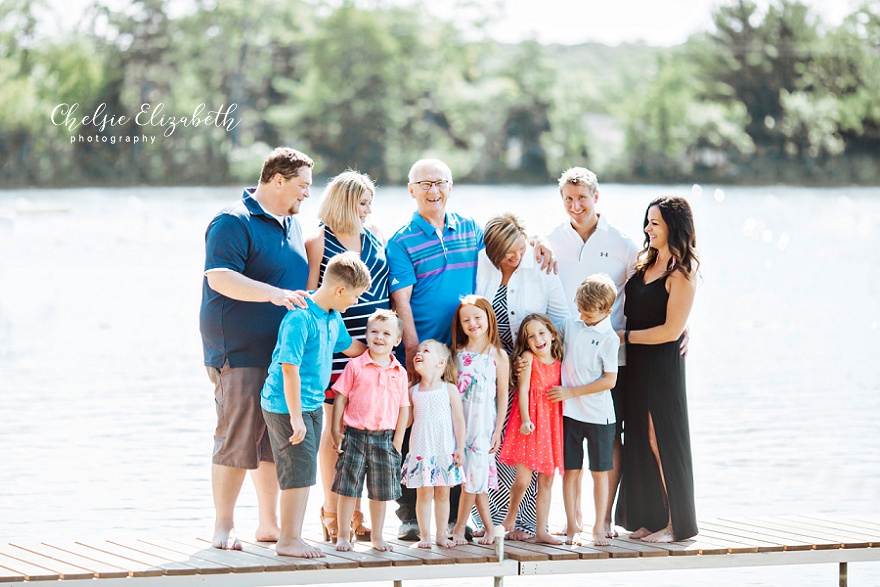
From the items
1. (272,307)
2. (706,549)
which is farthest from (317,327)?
(706,549)

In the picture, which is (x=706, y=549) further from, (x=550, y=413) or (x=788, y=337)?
(x=788, y=337)

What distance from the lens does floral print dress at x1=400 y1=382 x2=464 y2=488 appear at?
4.70 meters

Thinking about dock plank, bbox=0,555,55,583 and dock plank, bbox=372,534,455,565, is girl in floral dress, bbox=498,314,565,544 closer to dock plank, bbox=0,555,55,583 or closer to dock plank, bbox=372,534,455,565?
dock plank, bbox=372,534,455,565

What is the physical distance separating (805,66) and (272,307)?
60.8m

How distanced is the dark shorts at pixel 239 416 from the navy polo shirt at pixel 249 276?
5 cm

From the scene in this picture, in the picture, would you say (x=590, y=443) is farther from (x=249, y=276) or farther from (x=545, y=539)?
(x=249, y=276)

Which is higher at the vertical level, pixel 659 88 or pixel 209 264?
pixel 659 88

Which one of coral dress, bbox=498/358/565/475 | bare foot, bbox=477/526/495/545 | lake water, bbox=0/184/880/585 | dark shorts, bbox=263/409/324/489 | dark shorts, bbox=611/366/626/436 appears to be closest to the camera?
dark shorts, bbox=263/409/324/489

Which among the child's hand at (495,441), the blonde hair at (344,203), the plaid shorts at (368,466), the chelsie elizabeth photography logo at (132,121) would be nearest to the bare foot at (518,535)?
the child's hand at (495,441)

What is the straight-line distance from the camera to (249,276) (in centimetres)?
458

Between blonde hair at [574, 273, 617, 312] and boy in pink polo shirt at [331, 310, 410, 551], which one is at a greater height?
blonde hair at [574, 273, 617, 312]

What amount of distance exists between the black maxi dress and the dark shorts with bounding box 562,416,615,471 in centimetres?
17

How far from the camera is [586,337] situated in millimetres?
4902

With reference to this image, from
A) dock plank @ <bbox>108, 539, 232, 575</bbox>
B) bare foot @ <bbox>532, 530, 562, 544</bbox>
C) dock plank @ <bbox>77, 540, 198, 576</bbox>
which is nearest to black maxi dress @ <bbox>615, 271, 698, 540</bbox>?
bare foot @ <bbox>532, 530, 562, 544</bbox>
